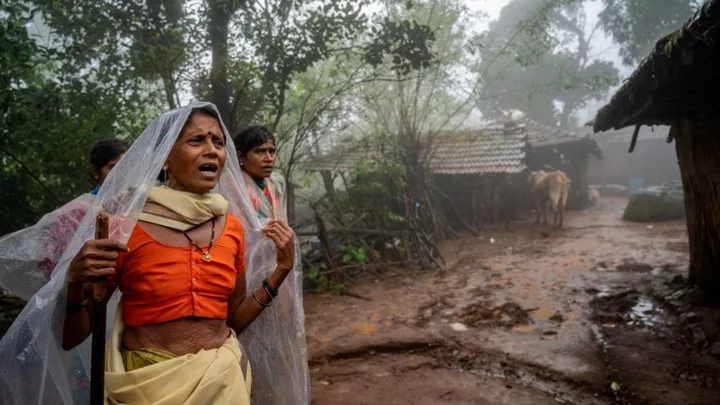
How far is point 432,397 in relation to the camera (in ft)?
12.3

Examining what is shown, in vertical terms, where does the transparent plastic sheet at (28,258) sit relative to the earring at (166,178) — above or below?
below

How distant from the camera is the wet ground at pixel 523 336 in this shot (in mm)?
3811

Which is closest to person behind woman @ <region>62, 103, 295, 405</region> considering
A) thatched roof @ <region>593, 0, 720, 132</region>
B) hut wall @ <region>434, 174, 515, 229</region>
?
thatched roof @ <region>593, 0, 720, 132</region>

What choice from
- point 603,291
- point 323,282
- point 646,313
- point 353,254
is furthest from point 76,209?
point 603,291

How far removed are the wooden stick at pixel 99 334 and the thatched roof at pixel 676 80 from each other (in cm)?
352

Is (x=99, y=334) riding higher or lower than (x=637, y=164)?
lower

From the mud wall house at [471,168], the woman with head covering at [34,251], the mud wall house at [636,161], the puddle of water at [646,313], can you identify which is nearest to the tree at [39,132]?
the woman with head covering at [34,251]

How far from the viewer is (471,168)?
44.2 ft

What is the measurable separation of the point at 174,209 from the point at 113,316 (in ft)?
1.58

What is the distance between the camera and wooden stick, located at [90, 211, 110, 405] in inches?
51.4

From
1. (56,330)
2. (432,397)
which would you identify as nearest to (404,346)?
(432,397)

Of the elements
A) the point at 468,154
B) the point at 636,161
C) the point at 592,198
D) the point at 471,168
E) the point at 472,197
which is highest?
the point at 468,154

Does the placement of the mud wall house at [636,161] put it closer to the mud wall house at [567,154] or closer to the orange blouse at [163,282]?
the mud wall house at [567,154]

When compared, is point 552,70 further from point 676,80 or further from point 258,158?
point 258,158
